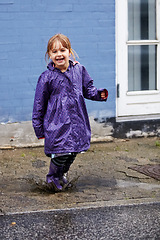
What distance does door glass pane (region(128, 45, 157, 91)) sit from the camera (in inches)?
310

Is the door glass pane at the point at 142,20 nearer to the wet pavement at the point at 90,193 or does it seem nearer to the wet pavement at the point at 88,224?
the wet pavement at the point at 90,193

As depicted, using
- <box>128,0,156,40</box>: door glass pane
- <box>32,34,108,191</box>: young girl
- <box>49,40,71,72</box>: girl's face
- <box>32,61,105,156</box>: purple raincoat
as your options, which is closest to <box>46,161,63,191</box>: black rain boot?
<box>32,34,108,191</box>: young girl

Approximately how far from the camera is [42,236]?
368 cm

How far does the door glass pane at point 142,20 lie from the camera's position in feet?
25.5

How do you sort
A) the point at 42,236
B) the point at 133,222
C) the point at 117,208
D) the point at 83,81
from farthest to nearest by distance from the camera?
the point at 83,81 < the point at 117,208 < the point at 133,222 < the point at 42,236

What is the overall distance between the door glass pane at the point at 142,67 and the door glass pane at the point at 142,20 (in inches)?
7.5

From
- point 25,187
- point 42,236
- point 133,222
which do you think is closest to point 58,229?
point 42,236

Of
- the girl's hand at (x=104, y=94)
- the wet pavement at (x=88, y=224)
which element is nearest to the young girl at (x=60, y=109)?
the girl's hand at (x=104, y=94)

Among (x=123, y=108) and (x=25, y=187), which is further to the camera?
(x=123, y=108)

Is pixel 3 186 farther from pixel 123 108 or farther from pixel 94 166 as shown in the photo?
pixel 123 108

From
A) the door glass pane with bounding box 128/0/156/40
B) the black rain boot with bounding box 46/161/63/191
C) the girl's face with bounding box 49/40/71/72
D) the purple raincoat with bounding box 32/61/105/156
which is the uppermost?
the door glass pane with bounding box 128/0/156/40

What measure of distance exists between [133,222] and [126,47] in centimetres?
423

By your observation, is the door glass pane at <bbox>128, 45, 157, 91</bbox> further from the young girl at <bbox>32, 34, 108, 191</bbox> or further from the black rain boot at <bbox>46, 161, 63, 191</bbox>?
the black rain boot at <bbox>46, 161, 63, 191</bbox>

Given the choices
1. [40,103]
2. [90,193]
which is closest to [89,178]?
[90,193]
